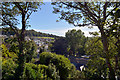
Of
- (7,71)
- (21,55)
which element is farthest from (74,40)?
(21,55)

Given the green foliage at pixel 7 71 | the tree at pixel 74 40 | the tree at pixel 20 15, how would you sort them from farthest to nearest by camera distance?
the tree at pixel 74 40, the green foliage at pixel 7 71, the tree at pixel 20 15

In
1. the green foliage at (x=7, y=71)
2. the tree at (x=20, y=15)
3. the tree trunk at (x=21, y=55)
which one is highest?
the tree at (x=20, y=15)

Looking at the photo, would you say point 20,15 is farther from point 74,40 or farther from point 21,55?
point 74,40

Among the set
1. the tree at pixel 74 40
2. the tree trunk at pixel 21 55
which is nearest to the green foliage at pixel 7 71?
the tree trunk at pixel 21 55

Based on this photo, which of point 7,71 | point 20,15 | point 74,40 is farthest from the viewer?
point 74,40

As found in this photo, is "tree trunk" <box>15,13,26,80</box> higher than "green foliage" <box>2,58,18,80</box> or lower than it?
higher

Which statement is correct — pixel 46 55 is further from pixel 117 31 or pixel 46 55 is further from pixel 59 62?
pixel 117 31

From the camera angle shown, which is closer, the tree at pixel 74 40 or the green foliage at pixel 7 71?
the green foliage at pixel 7 71

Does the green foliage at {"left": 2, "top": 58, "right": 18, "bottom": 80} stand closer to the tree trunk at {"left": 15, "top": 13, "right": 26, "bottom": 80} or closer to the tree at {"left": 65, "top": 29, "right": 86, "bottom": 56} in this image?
the tree trunk at {"left": 15, "top": 13, "right": 26, "bottom": 80}

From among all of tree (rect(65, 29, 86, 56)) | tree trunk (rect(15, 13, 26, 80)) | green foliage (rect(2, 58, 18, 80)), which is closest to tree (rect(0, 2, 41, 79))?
tree trunk (rect(15, 13, 26, 80))

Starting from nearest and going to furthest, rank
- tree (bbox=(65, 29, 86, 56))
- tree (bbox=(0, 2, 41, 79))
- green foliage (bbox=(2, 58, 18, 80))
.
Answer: tree (bbox=(0, 2, 41, 79))
green foliage (bbox=(2, 58, 18, 80))
tree (bbox=(65, 29, 86, 56))

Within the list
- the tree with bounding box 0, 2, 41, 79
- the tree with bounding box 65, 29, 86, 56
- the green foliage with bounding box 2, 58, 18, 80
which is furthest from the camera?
the tree with bounding box 65, 29, 86, 56

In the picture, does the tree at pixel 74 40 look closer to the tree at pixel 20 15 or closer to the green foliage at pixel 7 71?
the green foliage at pixel 7 71

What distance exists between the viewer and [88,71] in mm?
3445
